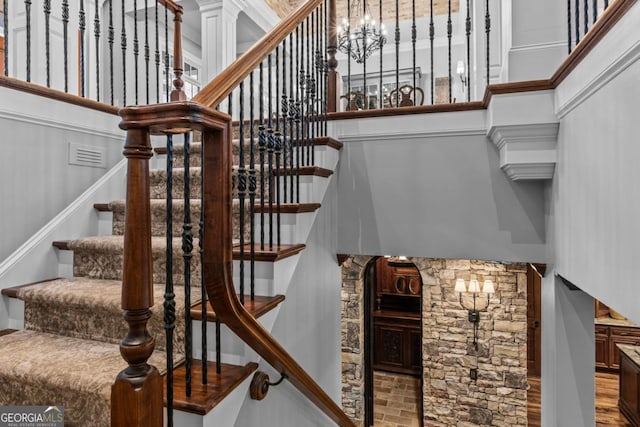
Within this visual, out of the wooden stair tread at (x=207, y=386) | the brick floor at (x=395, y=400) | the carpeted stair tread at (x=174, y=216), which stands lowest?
the brick floor at (x=395, y=400)

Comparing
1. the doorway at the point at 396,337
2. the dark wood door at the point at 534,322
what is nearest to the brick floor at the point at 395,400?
the doorway at the point at 396,337

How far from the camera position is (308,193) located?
2070 mm

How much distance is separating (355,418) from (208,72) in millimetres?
5022

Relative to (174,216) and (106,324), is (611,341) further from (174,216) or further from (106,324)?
(106,324)

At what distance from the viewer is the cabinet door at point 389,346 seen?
7.19 m

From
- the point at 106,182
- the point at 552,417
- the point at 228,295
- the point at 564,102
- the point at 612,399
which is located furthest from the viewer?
the point at 612,399

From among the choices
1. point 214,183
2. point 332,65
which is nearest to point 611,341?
point 332,65

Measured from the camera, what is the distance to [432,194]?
93.9 inches

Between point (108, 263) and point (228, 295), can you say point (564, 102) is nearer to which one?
point (228, 295)

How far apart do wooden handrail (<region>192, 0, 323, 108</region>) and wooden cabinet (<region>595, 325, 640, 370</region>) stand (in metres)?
7.65

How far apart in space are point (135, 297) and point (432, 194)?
74.8 inches

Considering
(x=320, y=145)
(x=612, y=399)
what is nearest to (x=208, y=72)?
(x=320, y=145)

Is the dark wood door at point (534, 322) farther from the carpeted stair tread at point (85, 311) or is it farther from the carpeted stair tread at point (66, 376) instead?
the carpeted stair tread at point (66, 376)

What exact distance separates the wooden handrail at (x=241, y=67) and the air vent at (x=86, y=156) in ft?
4.76
